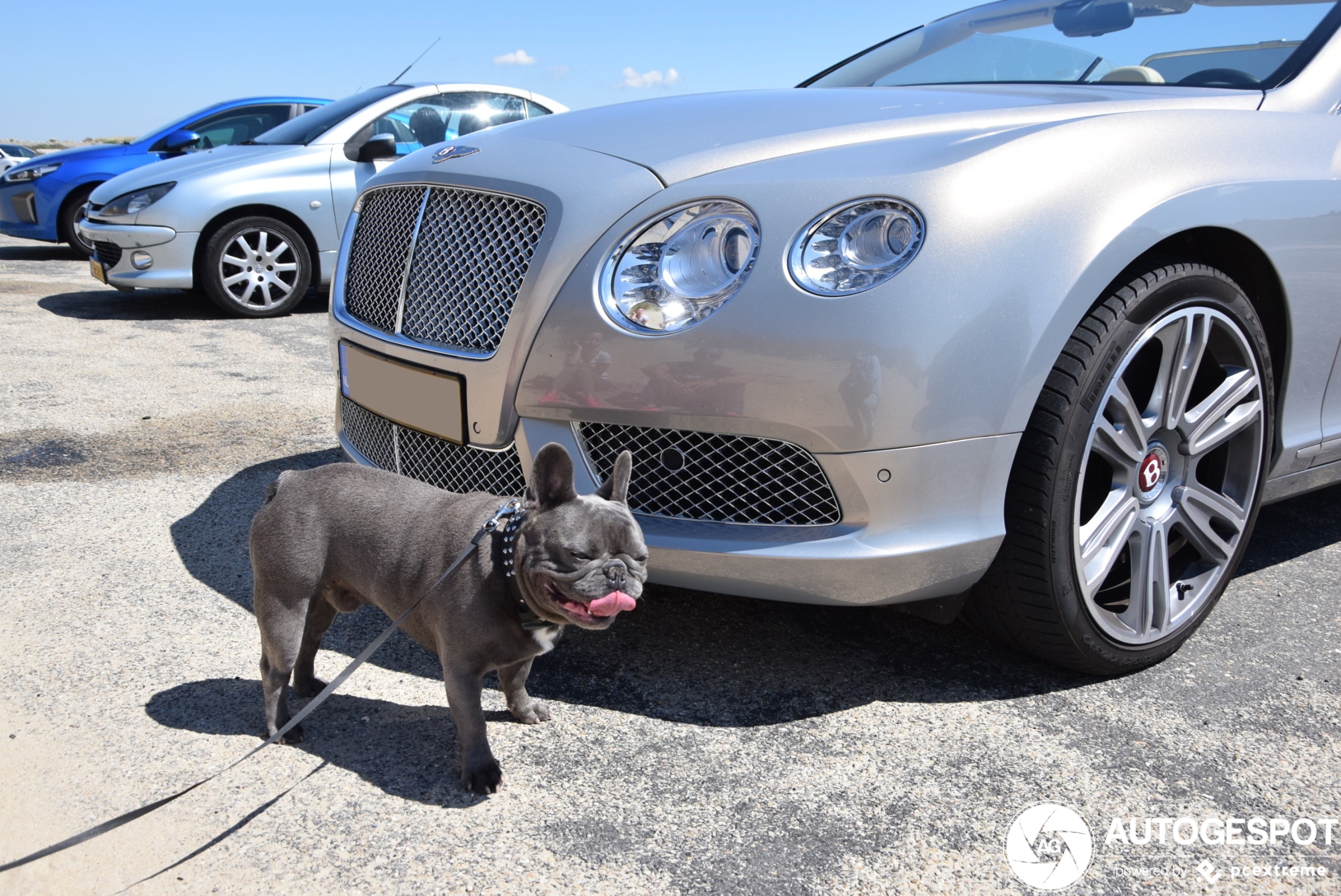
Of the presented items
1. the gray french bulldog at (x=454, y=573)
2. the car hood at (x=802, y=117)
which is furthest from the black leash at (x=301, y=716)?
the car hood at (x=802, y=117)

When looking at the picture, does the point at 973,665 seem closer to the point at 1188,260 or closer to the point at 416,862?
the point at 1188,260

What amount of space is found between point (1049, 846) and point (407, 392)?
179 centimetres

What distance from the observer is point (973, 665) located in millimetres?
2615

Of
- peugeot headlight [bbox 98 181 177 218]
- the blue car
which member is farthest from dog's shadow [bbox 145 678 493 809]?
the blue car

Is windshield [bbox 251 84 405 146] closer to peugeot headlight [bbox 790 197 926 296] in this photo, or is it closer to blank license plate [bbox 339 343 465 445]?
blank license plate [bbox 339 343 465 445]

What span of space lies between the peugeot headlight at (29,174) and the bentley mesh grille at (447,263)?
921 cm

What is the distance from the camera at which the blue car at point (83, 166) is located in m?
9.64

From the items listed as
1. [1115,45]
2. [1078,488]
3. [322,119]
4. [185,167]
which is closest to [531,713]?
[1078,488]

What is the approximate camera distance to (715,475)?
Answer: 2.25 metres

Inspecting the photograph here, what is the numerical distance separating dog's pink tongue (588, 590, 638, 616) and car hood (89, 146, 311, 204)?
21.1 feet

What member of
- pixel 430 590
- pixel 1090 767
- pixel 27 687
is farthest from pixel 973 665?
pixel 27 687

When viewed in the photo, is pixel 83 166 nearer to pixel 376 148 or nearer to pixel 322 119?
pixel 322 119

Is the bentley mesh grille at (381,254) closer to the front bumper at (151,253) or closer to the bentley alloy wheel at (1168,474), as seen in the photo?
the bentley alloy wheel at (1168,474)

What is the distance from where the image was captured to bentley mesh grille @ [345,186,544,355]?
7.88ft
